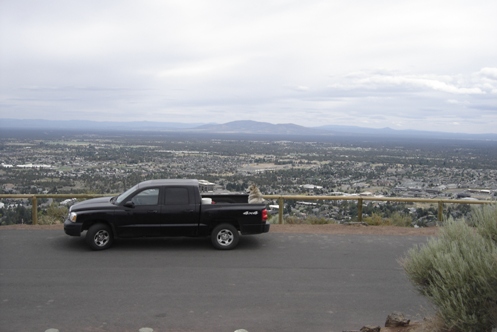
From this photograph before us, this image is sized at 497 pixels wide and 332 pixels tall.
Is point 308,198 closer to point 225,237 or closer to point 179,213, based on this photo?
point 225,237

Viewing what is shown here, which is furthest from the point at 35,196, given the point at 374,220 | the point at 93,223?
the point at 374,220

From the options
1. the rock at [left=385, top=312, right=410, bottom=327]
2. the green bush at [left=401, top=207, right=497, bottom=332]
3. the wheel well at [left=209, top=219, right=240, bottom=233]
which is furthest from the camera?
the wheel well at [left=209, top=219, right=240, bottom=233]

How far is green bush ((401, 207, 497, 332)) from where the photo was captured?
518 cm

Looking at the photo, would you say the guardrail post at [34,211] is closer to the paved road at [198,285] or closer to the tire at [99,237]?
the paved road at [198,285]

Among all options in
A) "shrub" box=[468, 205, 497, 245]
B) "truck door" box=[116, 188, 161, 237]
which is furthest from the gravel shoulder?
"shrub" box=[468, 205, 497, 245]

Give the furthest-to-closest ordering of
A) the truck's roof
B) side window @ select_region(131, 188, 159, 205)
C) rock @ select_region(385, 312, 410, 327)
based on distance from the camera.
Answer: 1. the truck's roof
2. side window @ select_region(131, 188, 159, 205)
3. rock @ select_region(385, 312, 410, 327)

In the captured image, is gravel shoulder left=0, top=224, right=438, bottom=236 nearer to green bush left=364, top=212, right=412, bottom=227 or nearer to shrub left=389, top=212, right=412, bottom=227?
green bush left=364, top=212, right=412, bottom=227

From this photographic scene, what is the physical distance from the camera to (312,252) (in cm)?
1113

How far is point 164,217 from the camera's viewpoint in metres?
11.0

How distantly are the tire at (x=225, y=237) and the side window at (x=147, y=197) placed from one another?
59.6 inches

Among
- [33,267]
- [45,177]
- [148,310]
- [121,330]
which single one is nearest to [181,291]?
[148,310]

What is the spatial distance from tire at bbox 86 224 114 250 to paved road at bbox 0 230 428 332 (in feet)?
0.72

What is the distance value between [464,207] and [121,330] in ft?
40.6

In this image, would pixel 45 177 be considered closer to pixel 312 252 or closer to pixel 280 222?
pixel 280 222
